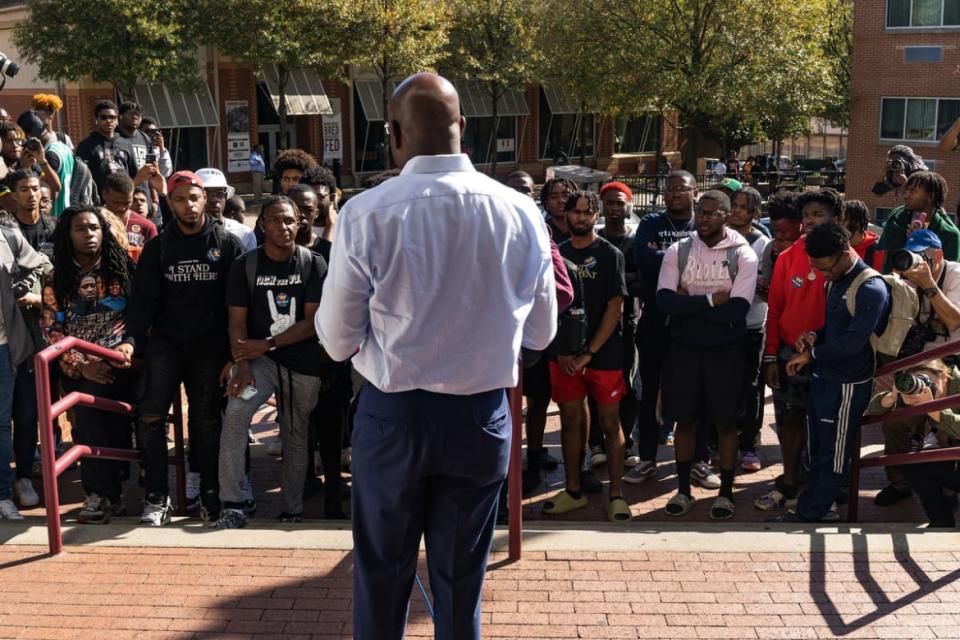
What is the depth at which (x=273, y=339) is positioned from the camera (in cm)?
572

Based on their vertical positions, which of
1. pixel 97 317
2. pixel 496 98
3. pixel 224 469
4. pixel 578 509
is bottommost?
pixel 578 509

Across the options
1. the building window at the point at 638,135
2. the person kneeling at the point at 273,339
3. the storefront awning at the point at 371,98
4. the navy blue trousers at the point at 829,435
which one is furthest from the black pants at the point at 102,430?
the building window at the point at 638,135

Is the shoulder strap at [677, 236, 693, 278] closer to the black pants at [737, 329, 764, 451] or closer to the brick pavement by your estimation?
the black pants at [737, 329, 764, 451]

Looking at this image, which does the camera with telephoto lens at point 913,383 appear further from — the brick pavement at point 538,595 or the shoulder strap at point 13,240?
the shoulder strap at point 13,240

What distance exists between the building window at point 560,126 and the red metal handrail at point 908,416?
38.0 metres

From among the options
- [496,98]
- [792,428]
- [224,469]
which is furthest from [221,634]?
[496,98]

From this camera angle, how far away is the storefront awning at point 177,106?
3172 cm

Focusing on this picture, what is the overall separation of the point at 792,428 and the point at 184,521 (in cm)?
372

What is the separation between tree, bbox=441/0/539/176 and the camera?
3597 cm

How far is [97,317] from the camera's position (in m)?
5.93

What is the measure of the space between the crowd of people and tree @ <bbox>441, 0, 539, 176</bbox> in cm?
3041

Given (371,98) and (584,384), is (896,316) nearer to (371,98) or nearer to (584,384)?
(584,384)

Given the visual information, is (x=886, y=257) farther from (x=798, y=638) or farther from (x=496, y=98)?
(x=496, y=98)

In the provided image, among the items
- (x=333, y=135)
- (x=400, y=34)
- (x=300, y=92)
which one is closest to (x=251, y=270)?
(x=400, y=34)
